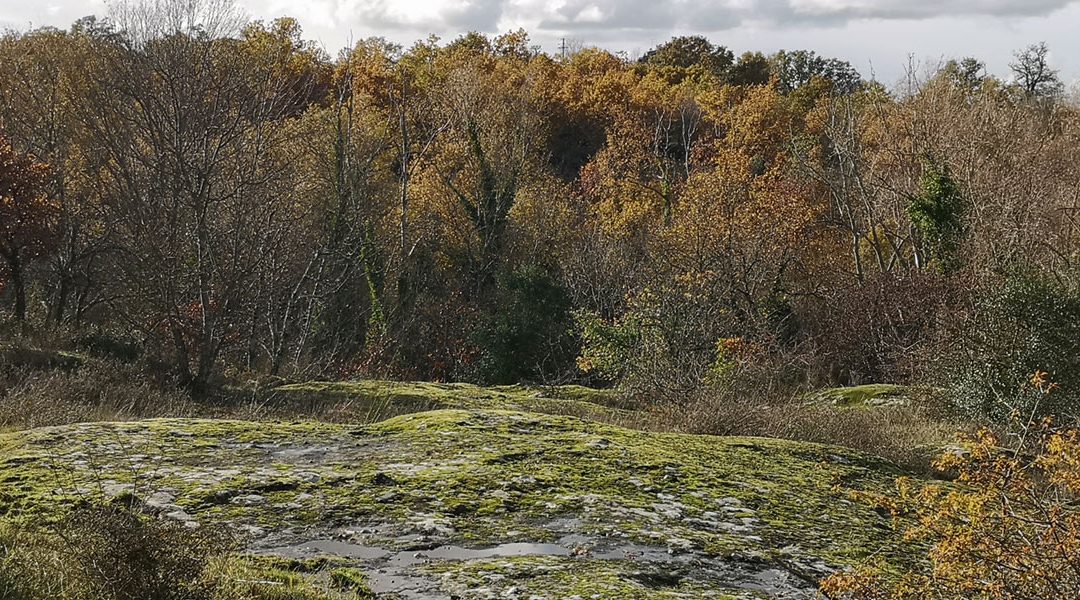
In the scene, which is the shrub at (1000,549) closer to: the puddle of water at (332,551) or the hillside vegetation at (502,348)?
the hillside vegetation at (502,348)

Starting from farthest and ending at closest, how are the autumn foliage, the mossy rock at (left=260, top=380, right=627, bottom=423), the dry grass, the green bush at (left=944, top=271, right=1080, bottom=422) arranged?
the autumn foliage → the green bush at (left=944, top=271, right=1080, bottom=422) → the mossy rock at (left=260, top=380, right=627, bottom=423) → the dry grass

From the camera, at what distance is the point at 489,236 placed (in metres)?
32.3

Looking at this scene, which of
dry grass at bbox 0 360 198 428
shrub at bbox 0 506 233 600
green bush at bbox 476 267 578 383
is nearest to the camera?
shrub at bbox 0 506 233 600

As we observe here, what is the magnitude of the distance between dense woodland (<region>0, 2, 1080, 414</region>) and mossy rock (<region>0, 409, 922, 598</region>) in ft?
24.3

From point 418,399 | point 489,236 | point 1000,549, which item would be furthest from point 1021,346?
point 489,236

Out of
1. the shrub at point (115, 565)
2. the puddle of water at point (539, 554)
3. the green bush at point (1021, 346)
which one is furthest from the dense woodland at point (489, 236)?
the shrub at point (115, 565)

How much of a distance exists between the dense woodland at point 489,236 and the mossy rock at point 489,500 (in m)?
7.40

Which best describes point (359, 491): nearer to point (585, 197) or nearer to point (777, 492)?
point (777, 492)

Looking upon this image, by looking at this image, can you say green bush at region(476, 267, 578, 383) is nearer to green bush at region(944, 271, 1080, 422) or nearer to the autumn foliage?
the autumn foliage

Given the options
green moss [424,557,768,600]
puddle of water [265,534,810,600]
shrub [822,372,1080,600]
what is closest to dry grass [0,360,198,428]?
puddle of water [265,534,810,600]

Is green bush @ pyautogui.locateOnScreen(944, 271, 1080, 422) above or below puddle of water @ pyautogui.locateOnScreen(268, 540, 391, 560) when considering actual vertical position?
below

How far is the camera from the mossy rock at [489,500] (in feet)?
12.5

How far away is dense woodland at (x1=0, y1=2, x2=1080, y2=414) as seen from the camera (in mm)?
15094

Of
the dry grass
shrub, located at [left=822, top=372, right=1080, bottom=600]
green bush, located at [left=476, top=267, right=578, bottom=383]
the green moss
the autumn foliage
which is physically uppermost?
the autumn foliage
